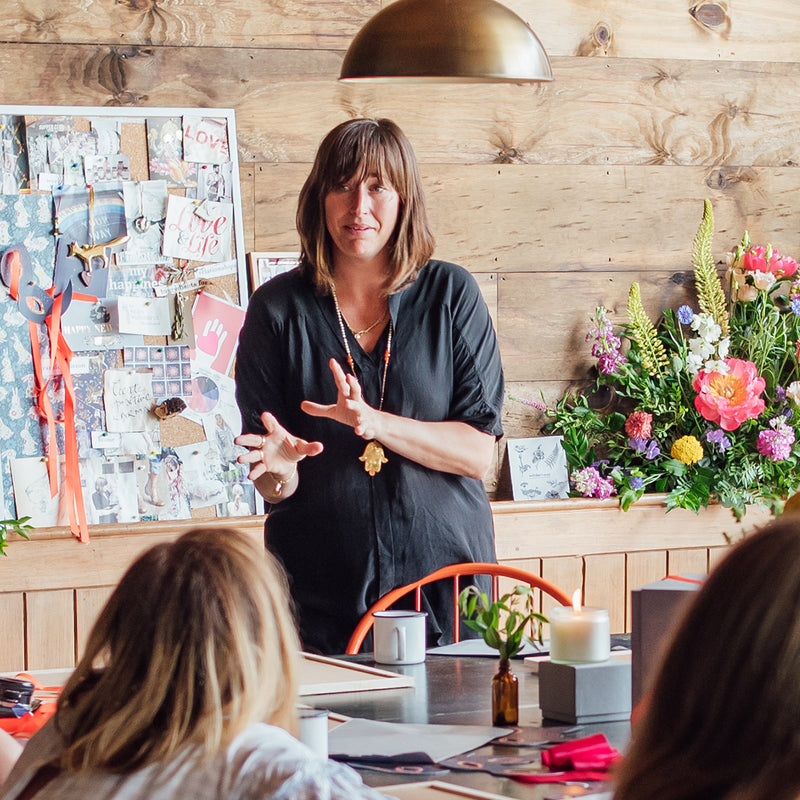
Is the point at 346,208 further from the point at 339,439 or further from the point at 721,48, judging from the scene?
the point at 721,48

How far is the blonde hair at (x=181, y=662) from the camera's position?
3.84ft

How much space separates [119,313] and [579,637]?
72.8 inches

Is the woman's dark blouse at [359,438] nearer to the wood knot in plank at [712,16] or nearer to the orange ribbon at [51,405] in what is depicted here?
the orange ribbon at [51,405]

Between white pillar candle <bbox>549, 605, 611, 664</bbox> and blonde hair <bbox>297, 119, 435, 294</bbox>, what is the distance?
3.21 ft

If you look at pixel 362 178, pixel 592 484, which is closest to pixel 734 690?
pixel 362 178

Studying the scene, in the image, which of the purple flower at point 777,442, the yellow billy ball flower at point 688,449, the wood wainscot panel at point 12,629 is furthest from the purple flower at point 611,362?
the wood wainscot panel at point 12,629

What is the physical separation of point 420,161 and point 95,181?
0.90m

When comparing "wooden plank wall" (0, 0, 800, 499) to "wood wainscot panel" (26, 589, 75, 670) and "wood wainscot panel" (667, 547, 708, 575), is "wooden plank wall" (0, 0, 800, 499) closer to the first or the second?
"wood wainscot panel" (667, 547, 708, 575)

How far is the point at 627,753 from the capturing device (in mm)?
1066

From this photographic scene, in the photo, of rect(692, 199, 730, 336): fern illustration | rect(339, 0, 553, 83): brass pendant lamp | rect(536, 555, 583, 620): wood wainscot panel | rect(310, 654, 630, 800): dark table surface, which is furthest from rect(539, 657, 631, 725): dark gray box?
rect(692, 199, 730, 336): fern illustration

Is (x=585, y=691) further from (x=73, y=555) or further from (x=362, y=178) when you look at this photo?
(x=73, y=555)

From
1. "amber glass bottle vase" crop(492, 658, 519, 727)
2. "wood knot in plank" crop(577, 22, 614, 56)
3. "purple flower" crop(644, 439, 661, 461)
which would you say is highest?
"wood knot in plank" crop(577, 22, 614, 56)

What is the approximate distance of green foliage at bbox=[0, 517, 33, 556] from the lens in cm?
313

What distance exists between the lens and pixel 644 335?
376 centimetres
